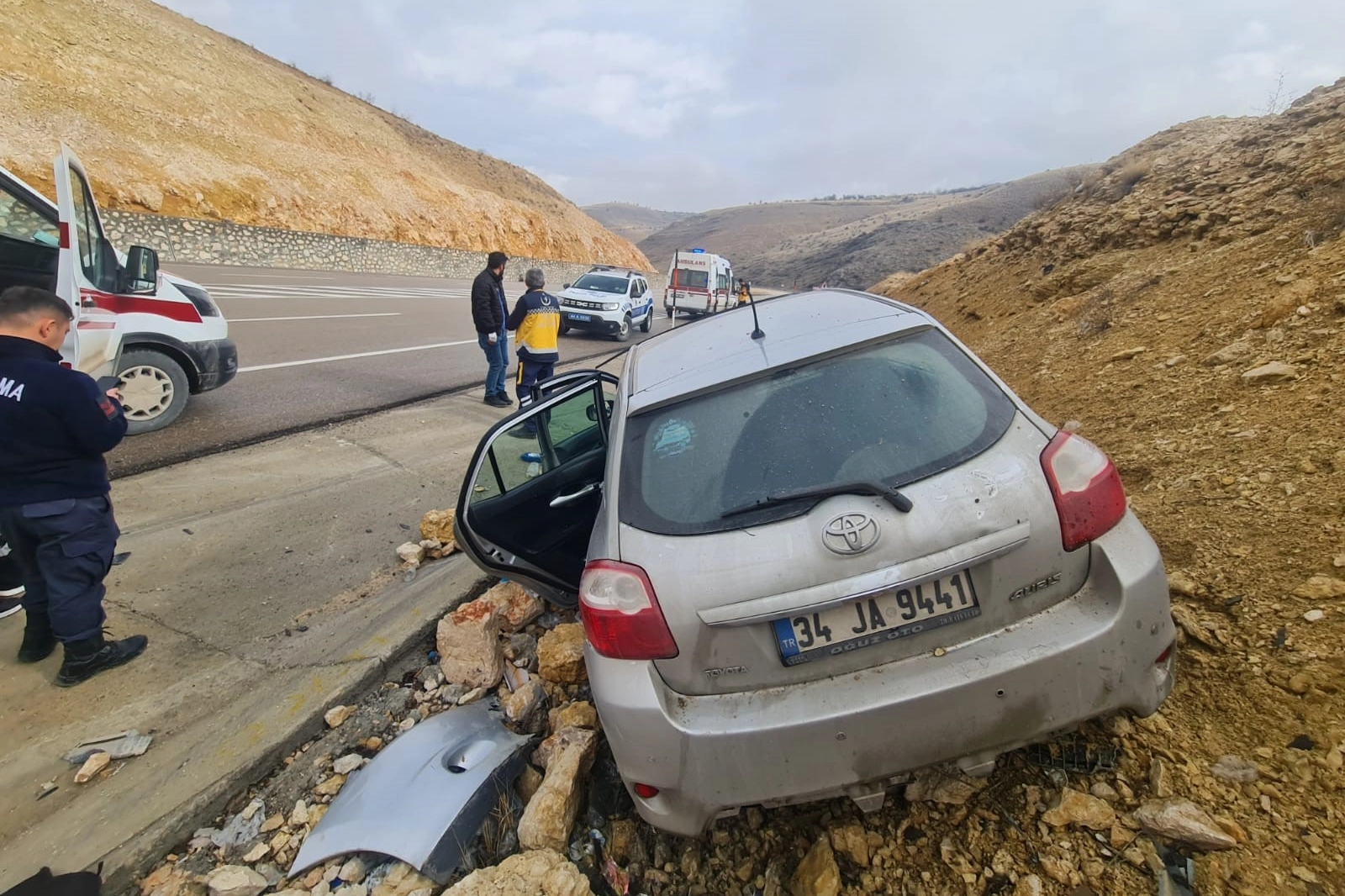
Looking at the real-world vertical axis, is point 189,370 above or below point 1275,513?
above

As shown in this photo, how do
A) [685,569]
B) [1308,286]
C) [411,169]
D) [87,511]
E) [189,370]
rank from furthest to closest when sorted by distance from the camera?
[411,169]
[189,370]
[1308,286]
[87,511]
[685,569]

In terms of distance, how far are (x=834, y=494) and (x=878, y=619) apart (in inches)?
14.0

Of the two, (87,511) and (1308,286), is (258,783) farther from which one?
(1308,286)

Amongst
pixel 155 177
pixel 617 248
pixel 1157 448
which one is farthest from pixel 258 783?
pixel 617 248

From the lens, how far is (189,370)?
6.07 meters

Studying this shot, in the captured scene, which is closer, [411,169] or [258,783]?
[258,783]

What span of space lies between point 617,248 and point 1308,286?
56.5 meters

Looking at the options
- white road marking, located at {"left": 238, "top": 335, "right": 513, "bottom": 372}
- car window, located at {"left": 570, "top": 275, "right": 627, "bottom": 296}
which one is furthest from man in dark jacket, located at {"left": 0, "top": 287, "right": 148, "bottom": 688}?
Answer: car window, located at {"left": 570, "top": 275, "right": 627, "bottom": 296}

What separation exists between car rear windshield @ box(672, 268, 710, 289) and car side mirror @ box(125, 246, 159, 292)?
19.9m

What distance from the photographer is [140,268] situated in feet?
17.6

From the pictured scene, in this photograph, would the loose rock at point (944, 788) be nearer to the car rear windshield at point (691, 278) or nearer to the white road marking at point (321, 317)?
the white road marking at point (321, 317)

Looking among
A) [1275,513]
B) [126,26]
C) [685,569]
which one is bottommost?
[1275,513]

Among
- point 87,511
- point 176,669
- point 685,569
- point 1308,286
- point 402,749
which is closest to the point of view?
point 685,569

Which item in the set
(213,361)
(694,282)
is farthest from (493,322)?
(694,282)
